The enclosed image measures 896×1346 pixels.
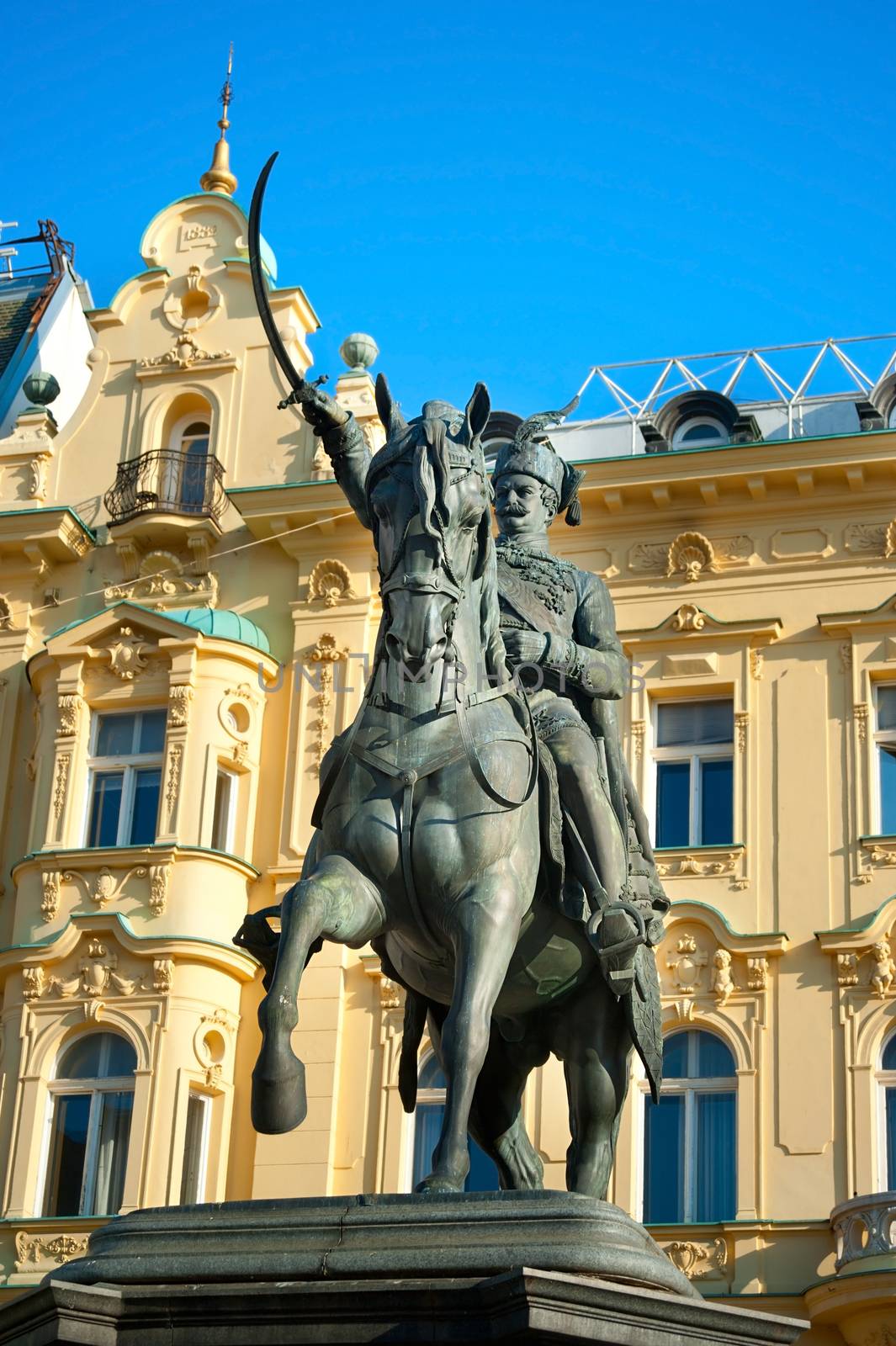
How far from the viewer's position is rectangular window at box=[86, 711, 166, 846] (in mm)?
25812

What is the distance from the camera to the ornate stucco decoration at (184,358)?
1136 inches

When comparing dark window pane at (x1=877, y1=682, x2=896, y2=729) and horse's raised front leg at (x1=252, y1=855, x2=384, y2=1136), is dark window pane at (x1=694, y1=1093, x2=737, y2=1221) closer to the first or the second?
dark window pane at (x1=877, y1=682, x2=896, y2=729)

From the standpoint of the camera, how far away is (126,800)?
2592 centimetres

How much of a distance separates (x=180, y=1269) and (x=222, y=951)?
17491mm

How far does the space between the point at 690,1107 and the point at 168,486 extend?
1003 cm

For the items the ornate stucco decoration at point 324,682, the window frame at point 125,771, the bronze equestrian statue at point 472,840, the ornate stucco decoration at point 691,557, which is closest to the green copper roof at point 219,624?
the ornate stucco decoration at point 324,682

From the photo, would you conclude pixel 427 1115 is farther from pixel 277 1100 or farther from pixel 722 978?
pixel 277 1100

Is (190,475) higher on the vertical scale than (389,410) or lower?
higher

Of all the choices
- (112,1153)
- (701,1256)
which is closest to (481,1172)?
(701,1256)

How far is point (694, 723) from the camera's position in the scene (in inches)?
1008

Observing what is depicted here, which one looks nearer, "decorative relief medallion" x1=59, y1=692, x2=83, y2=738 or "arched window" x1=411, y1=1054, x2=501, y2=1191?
"arched window" x1=411, y1=1054, x2=501, y2=1191

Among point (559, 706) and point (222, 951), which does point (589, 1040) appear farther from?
point (222, 951)

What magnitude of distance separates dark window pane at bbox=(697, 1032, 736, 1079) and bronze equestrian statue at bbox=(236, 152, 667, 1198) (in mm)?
13912

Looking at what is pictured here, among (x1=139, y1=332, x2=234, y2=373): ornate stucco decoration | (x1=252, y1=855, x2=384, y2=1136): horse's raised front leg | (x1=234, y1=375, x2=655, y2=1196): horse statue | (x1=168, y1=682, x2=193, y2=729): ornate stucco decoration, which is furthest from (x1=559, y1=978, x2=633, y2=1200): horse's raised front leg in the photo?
(x1=139, y1=332, x2=234, y2=373): ornate stucco decoration
